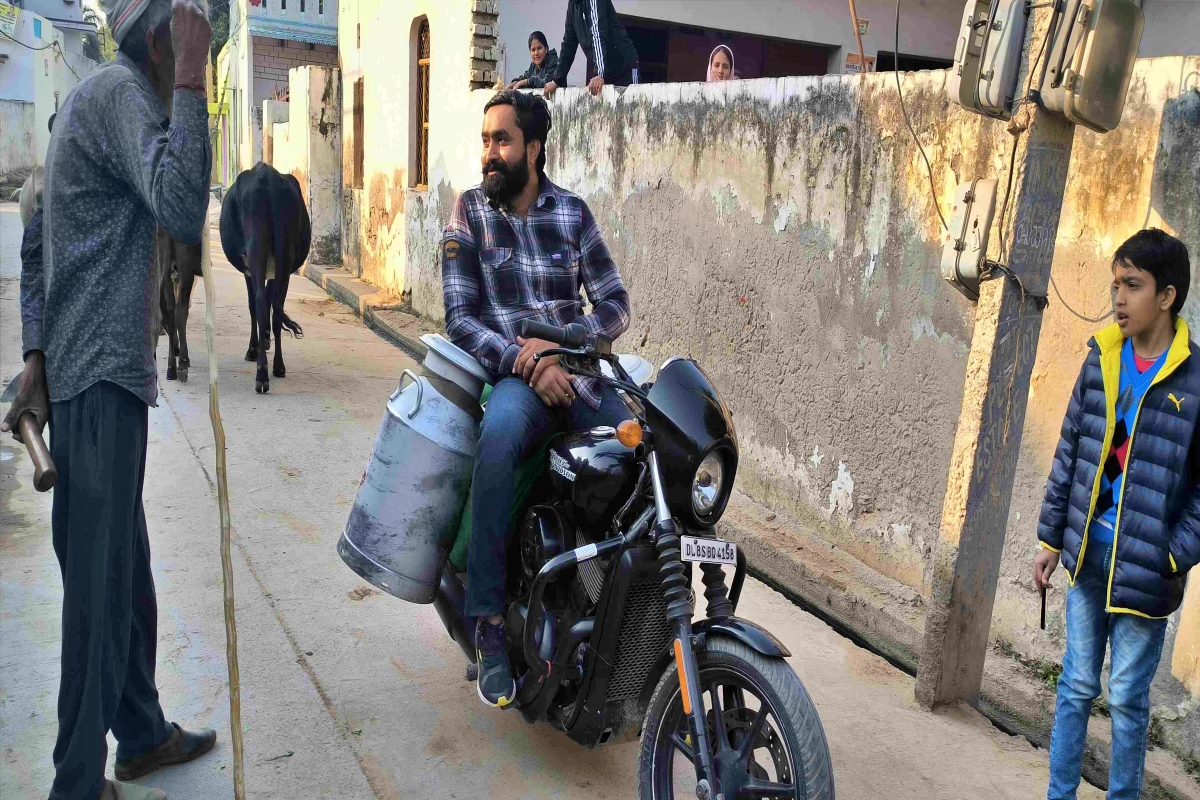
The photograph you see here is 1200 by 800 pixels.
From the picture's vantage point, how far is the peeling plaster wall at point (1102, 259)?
3.18 m

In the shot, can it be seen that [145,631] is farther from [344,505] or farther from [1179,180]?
[1179,180]

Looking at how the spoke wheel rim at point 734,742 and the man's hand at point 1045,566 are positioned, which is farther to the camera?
the man's hand at point 1045,566

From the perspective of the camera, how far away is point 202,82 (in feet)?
7.51

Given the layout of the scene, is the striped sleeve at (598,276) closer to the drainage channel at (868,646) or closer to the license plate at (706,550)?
the license plate at (706,550)

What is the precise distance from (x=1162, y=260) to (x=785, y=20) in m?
10.1

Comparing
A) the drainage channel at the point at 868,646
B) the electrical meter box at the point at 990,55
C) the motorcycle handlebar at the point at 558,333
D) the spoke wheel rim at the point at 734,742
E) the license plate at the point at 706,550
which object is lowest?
the drainage channel at the point at 868,646

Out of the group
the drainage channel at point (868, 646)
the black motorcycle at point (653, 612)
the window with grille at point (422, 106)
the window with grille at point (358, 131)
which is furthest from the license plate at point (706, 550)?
the window with grille at point (358, 131)

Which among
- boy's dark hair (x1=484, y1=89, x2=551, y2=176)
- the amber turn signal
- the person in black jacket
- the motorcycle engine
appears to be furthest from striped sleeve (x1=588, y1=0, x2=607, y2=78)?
the amber turn signal

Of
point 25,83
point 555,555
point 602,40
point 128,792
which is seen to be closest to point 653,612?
point 555,555

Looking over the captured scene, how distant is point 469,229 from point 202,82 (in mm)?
1086

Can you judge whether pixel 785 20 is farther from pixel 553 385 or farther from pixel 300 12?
pixel 300 12

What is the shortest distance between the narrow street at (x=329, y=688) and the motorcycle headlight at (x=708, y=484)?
105 centimetres

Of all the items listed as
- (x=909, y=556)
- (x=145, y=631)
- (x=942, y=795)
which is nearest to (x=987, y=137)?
(x=909, y=556)

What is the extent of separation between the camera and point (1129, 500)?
2.66 m
